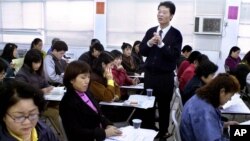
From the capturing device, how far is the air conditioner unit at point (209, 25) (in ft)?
22.5

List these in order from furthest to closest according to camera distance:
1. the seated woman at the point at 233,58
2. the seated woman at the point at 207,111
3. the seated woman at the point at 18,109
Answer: the seated woman at the point at 233,58 → the seated woman at the point at 207,111 → the seated woman at the point at 18,109

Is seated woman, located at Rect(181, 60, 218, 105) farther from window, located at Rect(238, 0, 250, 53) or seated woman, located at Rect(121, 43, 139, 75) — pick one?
window, located at Rect(238, 0, 250, 53)

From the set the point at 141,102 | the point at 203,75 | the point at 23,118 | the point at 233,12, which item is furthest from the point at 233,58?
the point at 23,118

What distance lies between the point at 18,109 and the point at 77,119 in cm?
89

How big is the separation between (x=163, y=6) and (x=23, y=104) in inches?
87.7

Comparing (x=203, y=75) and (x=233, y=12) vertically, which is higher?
(x=233, y=12)

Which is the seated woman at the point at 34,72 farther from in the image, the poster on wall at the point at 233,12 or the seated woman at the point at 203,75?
the poster on wall at the point at 233,12

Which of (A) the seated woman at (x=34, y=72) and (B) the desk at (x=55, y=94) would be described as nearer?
(B) the desk at (x=55, y=94)

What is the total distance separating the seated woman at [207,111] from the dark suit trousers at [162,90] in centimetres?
132

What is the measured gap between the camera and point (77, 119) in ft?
7.00

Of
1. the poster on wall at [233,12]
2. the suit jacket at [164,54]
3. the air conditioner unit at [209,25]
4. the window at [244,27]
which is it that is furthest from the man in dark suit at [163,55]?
the window at [244,27]

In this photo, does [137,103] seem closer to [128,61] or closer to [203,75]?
[203,75]

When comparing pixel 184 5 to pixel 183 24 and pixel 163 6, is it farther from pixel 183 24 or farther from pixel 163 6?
pixel 163 6

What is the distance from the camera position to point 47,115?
3.41 meters
